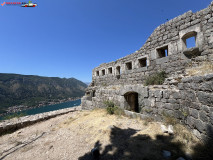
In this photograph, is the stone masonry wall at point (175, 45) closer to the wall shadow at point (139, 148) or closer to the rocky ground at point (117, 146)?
the rocky ground at point (117, 146)

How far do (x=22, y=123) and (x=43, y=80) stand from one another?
89779 millimetres

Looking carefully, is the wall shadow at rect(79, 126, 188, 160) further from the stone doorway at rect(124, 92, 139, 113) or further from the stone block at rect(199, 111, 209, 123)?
the stone doorway at rect(124, 92, 139, 113)

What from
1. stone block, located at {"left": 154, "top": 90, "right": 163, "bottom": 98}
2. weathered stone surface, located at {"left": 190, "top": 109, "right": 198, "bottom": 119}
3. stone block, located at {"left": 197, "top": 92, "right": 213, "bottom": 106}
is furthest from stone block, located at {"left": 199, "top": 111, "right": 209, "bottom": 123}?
stone block, located at {"left": 154, "top": 90, "right": 163, "bottom": 98}

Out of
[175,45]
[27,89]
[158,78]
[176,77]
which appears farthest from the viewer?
[27,89]

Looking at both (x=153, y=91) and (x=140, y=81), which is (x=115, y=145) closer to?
(x=153, y=91)

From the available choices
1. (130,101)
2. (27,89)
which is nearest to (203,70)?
(130,101)

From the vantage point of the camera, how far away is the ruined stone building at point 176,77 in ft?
8.04

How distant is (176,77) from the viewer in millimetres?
3598

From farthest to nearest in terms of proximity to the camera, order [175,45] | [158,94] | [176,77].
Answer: [175,45]
[158,94]
[176,77]

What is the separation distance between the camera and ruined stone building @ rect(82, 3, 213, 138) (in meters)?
2.45

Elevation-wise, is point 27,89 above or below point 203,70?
below

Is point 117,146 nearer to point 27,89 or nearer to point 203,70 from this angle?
point 203,70

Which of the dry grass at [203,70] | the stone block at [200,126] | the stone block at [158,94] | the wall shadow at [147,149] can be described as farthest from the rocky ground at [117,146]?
the dry grass at [203,70]

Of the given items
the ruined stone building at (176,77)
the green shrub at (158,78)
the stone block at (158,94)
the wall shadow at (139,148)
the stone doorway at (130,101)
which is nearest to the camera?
the wall shadow at (139,148)
